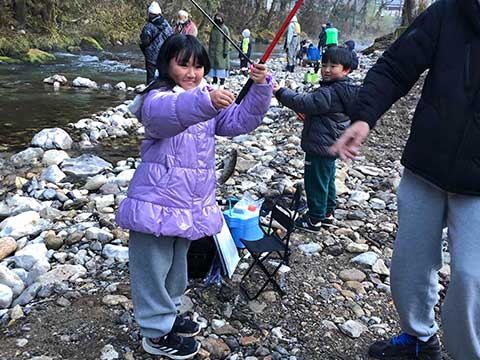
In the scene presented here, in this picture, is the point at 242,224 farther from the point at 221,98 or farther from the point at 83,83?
the point at 83,83

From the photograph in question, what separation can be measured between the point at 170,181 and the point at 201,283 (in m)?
1.15

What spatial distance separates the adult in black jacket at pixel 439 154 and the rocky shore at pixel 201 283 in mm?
749

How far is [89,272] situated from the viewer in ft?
11.1

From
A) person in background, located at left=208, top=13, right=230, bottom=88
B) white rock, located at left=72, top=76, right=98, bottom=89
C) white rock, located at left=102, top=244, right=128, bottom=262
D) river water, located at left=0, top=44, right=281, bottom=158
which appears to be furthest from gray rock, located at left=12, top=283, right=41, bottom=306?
white rock, located at left=72, top=76, right=98, bottom=89

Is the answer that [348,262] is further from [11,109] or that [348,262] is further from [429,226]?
[11,109]

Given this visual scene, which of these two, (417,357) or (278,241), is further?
(278,241)

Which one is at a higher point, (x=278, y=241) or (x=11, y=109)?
(x=278, y=241)

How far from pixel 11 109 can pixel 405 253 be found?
9419 millimetres

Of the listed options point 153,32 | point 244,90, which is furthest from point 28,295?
point 153,32

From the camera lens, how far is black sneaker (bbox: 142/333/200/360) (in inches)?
96.8

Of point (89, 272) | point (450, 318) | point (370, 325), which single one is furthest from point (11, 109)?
point (450, 318)

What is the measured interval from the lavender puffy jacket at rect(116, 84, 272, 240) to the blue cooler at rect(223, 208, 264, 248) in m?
1.00

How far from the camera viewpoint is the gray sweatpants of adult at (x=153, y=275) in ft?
7.52

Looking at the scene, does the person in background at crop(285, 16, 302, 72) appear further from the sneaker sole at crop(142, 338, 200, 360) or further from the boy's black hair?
the sneaker sole at crop(142, 338, 200, 360)
